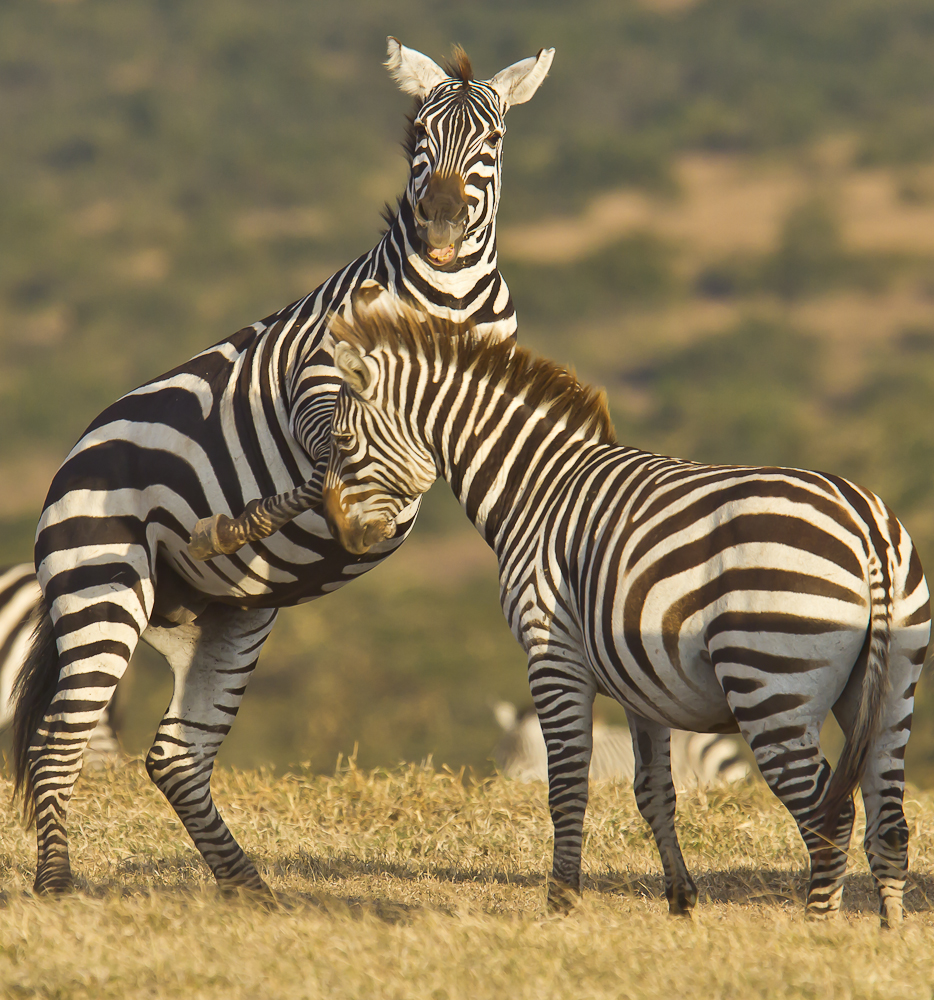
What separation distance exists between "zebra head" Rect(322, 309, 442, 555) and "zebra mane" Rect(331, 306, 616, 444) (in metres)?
0.02

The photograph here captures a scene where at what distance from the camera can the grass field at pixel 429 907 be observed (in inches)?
141

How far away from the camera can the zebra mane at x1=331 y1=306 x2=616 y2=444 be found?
16.9 feet

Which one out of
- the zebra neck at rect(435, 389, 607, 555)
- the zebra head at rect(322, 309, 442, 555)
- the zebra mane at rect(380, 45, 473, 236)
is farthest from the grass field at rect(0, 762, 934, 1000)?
the zebra mane at rect(380, 45, 473, 236)

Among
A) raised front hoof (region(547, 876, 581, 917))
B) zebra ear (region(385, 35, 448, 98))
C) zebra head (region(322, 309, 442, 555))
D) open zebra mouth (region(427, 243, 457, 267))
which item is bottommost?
raised front hoof (region(547, 876, 581, 917))

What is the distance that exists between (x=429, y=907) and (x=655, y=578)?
1833 millimetres

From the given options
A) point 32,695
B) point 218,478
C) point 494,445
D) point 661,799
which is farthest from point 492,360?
point 32,695

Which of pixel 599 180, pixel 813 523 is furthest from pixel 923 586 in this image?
pixel 599 180

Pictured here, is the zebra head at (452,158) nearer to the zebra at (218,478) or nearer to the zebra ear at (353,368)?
the zebra at (218,478)

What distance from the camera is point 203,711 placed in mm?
6004

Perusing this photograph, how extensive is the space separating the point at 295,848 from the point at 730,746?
759 cm

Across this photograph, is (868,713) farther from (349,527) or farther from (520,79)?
(520,79)

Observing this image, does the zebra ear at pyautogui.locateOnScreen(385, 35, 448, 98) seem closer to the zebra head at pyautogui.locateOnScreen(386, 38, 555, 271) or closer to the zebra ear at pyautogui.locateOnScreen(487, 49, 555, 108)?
the zebra head at pyautogui.locateOnScreen(386, 38, 555, 271)

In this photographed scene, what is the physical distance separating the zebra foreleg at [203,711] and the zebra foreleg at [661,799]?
1.90 metres

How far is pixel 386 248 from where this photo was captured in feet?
18.5
